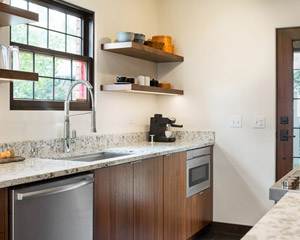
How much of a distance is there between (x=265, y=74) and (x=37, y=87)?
2300 millimetres

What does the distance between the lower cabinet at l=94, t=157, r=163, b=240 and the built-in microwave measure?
0.57m

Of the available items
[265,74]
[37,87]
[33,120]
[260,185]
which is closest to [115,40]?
[37,87]

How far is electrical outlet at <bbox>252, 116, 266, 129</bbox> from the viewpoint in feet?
13.3

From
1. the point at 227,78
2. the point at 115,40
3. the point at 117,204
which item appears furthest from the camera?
the point at 227,78

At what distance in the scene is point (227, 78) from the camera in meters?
4.23

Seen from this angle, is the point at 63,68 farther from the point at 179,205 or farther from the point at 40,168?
the point at 179,205

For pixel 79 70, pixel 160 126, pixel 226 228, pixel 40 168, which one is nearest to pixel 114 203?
pixel 40 168

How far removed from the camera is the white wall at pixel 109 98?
8.93 ft

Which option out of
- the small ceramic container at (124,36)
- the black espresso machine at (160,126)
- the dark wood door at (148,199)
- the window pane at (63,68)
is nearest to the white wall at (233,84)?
the black espresso machine at (160,126)

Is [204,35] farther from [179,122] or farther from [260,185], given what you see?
[260,185]

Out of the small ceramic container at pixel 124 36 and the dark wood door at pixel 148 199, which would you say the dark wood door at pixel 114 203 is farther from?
the small ceramic container at pixel 124 36

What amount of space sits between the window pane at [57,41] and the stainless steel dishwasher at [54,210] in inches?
51.0

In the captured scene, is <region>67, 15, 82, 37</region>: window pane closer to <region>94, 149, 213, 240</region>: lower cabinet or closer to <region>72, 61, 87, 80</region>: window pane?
<region>72, 61, 87, 80</region>: window pane

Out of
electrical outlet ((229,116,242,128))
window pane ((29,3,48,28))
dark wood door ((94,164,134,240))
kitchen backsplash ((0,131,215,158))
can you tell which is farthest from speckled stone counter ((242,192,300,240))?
electrical outlet ((229,116,242,128))
